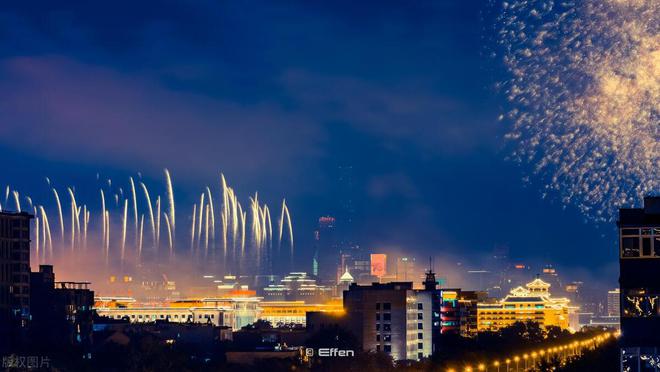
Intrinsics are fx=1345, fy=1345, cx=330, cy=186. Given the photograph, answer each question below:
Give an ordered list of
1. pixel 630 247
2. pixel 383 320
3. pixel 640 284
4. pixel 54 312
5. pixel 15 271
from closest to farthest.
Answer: pixel 640 284
pixel 630 247
pixel 15 271
pixel 54 312
pixel 383 320

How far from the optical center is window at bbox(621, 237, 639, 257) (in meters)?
56.4

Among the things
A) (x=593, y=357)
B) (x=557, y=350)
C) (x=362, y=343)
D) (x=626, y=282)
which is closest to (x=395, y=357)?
A: (x=362, y=343)

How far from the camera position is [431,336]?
139 metres

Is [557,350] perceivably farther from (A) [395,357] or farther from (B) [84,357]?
(B) [84,357]

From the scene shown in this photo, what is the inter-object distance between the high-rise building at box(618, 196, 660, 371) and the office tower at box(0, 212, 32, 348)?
67.8m

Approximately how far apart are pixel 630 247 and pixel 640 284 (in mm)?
1600

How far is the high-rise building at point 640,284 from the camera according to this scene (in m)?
55.8


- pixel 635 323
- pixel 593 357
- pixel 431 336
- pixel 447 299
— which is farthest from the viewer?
pixel 447 299

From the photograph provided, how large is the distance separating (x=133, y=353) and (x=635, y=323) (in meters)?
49.1

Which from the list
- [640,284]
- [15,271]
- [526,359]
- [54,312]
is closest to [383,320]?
[526,359]

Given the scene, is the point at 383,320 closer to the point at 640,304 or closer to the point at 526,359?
the point at 526,359

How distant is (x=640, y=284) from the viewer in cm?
5612

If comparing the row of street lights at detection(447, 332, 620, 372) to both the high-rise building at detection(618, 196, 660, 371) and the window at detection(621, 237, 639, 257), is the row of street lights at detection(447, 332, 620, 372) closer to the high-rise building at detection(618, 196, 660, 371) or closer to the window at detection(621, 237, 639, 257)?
the high-rise building at detection(618, 196, 660, 371)

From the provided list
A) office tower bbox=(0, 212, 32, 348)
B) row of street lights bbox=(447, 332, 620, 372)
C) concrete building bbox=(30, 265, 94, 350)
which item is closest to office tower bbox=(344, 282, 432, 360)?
row of street lights bbox=(447, 332, 620, 372)
